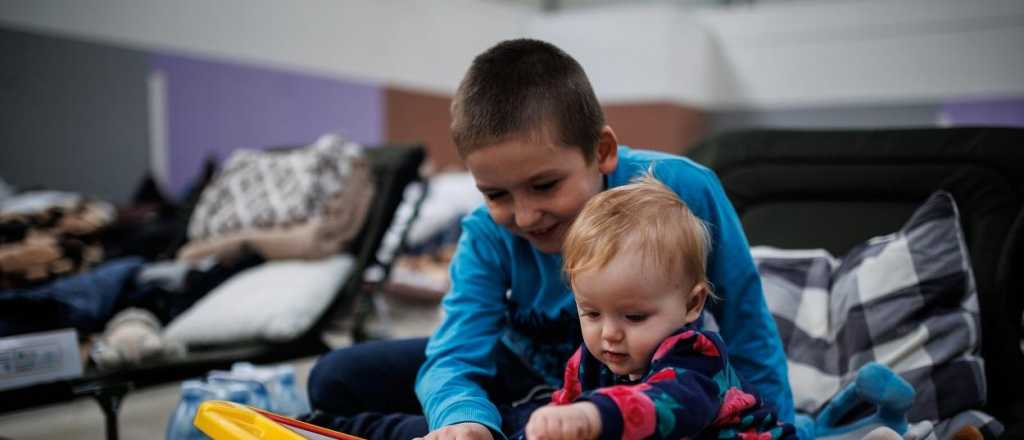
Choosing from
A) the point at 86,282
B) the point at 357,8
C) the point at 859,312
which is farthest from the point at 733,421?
the point at 357,8

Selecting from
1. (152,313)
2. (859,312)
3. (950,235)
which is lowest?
(152,313)

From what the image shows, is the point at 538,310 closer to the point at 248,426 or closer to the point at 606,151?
the point at 606,151

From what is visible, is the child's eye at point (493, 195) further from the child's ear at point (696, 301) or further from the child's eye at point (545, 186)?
the child's ear at point (696, 301)

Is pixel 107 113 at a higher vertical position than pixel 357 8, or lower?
lower

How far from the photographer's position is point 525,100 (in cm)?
103

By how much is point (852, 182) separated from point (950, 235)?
310 mm

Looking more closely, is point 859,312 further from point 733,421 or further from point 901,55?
point 901,55

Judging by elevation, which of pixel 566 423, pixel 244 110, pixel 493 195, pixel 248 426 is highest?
pixel 493 195

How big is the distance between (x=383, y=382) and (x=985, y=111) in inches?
257

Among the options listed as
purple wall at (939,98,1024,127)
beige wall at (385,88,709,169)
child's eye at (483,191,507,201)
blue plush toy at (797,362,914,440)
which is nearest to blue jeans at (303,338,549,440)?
child's eye at (483,191,507,201)

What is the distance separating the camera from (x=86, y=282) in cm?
214

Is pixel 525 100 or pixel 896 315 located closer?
pixel 525 100

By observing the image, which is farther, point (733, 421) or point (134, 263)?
point (134, 263)

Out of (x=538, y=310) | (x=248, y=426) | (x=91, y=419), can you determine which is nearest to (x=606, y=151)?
(x=538, y=310)
